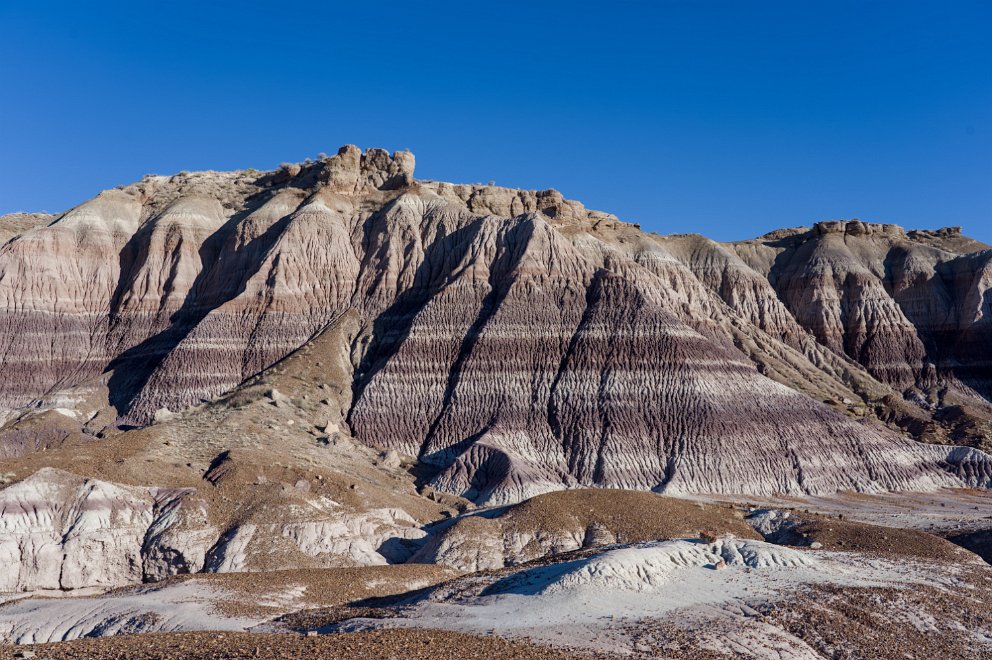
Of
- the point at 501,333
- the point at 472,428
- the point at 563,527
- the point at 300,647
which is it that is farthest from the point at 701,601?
the point at 501,333

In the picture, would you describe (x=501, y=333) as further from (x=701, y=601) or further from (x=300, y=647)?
(x=300, y=647)

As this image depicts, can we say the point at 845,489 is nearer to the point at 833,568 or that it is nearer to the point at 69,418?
the point at 833,568

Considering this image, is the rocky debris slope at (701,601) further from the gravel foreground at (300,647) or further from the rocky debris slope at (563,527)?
the rocky debris slope at (563,527)

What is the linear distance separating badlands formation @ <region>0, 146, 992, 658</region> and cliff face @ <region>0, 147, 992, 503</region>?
311 mm

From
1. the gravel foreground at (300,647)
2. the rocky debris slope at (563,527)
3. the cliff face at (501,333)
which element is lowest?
the rocky debris slope at (563,527)

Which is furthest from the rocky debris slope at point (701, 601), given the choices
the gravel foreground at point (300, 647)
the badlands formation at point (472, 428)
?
the gravel foreground at point (300, 647)

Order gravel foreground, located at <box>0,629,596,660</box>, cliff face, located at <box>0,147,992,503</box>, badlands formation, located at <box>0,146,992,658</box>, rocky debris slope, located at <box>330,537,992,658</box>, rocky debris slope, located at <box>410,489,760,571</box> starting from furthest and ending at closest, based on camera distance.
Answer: cliff face, located at <box>0,147,992,503</box> < rocky debris slope, located at <box>410,489,760,571</box> < badlands formation, located at <box>0,146,992,658</box> < rocky debris slope, located at <box>330,537,992,658</box> < gravel foreground, located at <box>0,629,596,660</box>

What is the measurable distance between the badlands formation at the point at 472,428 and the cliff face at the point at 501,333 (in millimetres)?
311

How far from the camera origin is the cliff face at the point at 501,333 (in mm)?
58531

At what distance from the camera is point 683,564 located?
82.1 feet

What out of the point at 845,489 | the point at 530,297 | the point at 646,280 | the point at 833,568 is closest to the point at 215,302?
the point at 530,297

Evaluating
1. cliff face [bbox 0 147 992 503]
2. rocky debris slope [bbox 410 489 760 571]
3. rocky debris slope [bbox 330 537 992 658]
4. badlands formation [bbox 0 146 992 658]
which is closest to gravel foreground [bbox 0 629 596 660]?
A: badlands formation [bbox 0 146 992 658]

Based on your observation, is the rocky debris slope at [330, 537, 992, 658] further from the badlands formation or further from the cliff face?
the cliff face

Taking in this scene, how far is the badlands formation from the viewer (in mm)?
22750
